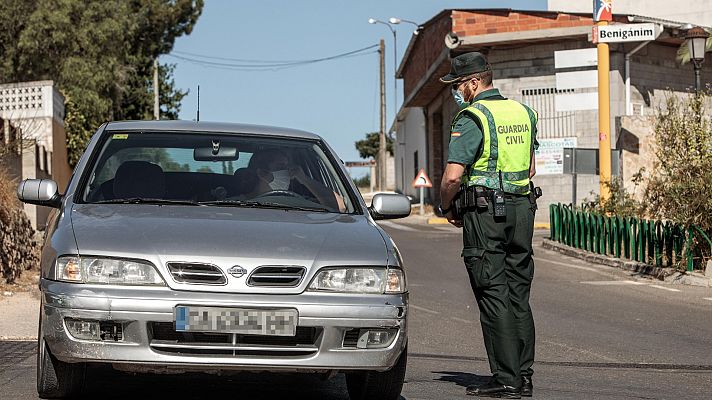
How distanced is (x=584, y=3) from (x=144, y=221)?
44774 millimetres

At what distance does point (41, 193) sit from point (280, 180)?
4.38 feet

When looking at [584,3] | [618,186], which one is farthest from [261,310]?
[584,3]

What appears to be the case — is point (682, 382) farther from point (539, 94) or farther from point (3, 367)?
point (539, 94)

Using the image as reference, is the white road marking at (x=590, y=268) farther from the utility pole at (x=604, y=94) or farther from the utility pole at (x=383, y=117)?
the utility pole at (x=383, y=117)

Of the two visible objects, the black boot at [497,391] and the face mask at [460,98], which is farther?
the face mask at [460,98]

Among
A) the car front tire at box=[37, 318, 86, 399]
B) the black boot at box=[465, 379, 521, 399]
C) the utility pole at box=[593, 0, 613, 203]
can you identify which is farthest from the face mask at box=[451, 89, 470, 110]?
the utility pole at box=[593, 0, 613, 203]

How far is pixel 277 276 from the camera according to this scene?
5617 millimetres

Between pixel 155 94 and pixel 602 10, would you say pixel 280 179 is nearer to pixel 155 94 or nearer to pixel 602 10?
pixel 602 10

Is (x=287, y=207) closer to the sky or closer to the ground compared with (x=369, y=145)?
closer to the ground

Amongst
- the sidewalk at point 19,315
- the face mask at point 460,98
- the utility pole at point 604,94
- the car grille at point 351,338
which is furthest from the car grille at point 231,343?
the utility pole at point 604,94

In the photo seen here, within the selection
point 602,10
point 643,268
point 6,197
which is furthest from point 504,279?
point 602,10

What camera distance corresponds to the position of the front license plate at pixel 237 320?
18.0 ft

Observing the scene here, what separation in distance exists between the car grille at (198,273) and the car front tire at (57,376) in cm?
85

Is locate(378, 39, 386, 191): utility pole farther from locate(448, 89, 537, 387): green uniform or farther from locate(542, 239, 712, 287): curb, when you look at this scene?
locate(448, 89, 537, 387): green uniform
